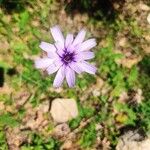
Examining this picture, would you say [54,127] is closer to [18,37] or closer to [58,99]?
[58,99]

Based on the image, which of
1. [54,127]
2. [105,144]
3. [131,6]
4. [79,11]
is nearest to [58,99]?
[54,127]

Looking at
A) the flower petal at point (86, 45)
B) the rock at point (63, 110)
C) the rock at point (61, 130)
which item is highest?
the flower petal at point (86, 45)

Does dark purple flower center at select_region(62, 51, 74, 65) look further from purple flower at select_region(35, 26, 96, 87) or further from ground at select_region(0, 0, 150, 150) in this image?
ground at select_region(0, 0, 150, 150)

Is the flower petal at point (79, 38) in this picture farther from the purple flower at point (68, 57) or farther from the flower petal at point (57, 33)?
the flower petal at point (57, 33)

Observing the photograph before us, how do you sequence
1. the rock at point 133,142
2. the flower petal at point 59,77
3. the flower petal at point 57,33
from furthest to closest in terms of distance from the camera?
1. the rock at point 133,142
2. the flower petal at point 59,77
3. the flower petal at point 57,33

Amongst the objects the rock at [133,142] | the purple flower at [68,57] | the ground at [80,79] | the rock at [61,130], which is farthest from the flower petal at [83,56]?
the rock at [133,142]

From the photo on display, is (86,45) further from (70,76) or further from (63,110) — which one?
(63,110)
